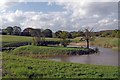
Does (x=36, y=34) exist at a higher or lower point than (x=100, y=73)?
higher

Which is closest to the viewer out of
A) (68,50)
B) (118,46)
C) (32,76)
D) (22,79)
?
(22,79)

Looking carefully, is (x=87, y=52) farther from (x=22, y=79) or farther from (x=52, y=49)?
(x=22, y=79)

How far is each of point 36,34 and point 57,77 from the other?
35306mm

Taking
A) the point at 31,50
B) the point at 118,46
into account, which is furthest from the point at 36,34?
the point at 118,46

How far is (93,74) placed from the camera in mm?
13438

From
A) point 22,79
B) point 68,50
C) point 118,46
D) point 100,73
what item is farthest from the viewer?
point 118,46

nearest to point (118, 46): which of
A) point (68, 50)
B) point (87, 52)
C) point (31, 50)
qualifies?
point (87, 52)

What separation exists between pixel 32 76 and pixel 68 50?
21958 millimetres

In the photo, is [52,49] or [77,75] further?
[52,49]

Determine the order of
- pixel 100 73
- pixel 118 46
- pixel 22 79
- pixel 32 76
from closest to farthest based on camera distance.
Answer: pixel 22 79 → pixel 32 76 → pixel 100 73 → pixel 118 46

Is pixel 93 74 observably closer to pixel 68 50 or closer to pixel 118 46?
pixel 68 50

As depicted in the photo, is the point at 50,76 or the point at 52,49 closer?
the point at 50,76

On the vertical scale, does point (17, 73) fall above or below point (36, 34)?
below

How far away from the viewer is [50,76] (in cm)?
1272
